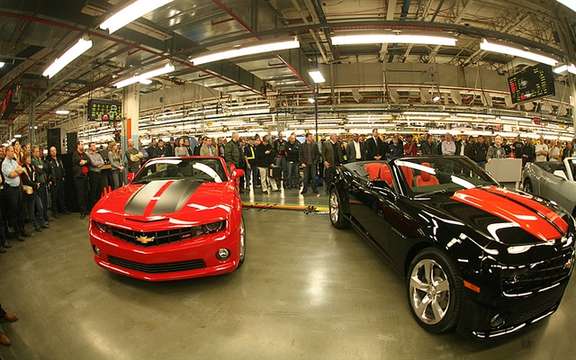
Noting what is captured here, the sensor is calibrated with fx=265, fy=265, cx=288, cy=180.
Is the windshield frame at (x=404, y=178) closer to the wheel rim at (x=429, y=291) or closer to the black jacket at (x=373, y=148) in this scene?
the wheel rim at (x=429, y=291)

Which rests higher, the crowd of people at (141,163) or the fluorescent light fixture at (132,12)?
the fluorescent light fixture at (132,12)

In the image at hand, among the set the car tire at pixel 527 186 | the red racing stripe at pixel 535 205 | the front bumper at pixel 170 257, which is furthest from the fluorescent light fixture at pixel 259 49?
the car tire at pixel 527 186

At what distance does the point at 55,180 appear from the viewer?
219 inches

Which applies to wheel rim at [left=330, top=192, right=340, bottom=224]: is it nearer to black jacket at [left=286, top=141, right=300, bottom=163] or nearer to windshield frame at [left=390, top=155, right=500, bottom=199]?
windshield frame at [left=390, top=155, right=500, bottom=199]

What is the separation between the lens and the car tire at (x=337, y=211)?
415cm

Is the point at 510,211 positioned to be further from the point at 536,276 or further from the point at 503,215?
the point at 536,276

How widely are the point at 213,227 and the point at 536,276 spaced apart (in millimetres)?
2419

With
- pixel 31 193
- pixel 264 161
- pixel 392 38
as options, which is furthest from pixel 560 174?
pixel 31 193

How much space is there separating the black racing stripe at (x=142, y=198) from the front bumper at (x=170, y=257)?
297 millimetres

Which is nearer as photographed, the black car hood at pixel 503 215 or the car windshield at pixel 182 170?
the black car hood at pixel 503 215

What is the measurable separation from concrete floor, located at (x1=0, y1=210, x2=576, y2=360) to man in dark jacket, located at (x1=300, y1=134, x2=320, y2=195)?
13.9 ft

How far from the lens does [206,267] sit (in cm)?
247

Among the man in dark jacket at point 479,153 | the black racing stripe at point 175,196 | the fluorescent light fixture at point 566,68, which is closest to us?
the black racing stripe at point 175,196

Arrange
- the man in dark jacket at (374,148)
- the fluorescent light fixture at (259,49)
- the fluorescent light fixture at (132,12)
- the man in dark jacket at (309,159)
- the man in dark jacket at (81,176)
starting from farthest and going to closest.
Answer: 1. the man in dark jacket at (374,148)
2. the man in dark jacket at (309,159)
3. the man in dark jacket at (81,176)
4. the fluorescent light fixture at (259,49)
5. the fluorescent light fixture at (132,12)
